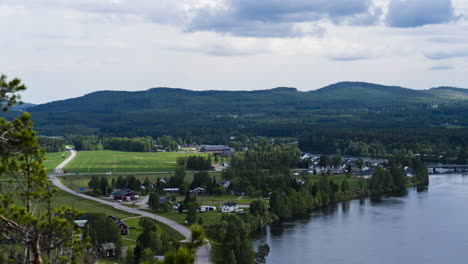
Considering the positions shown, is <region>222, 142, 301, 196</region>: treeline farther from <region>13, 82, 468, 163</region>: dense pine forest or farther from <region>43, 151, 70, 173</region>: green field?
<region>43, 151, 70, 173</region>: green field

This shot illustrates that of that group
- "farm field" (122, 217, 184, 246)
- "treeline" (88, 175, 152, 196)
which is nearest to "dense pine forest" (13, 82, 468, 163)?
"treeline" (88, 175, 152, 196)

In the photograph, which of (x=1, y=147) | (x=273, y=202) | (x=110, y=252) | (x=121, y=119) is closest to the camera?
(x=1, y=147)

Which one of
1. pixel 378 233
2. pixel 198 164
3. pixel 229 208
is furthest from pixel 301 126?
pixel 378 233

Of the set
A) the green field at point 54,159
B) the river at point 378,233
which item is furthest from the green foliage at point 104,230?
the green field at point 54,159

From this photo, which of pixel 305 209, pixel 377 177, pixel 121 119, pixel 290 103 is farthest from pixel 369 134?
pixel 290 103

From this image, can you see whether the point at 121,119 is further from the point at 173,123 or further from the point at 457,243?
the point at 457,243

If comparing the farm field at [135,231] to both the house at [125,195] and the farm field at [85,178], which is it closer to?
the house at [125,195]
